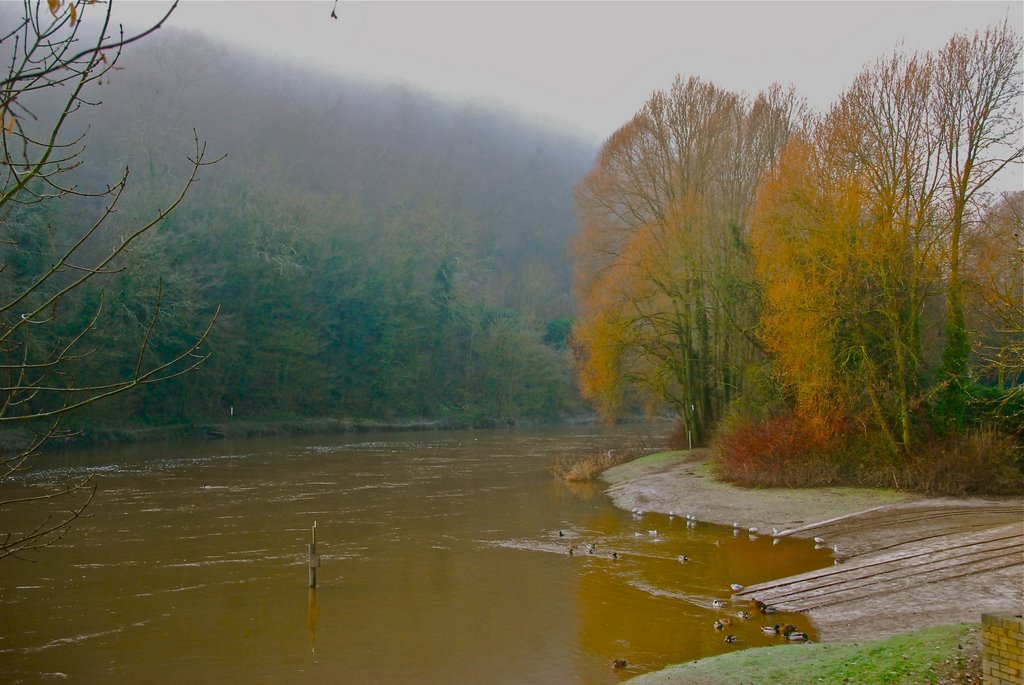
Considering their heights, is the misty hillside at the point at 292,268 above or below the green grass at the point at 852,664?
above

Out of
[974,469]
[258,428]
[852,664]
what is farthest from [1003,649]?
[258,428]

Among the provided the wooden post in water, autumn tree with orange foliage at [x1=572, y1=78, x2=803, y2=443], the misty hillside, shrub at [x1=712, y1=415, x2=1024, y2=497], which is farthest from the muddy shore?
the misty hillside

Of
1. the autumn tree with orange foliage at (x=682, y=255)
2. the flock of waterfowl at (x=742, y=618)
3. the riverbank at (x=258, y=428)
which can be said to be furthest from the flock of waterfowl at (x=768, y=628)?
the riverbank at (x=258, y=428)

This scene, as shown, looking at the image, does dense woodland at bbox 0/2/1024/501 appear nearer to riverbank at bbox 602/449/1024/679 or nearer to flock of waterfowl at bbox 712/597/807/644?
riverbank at bbox 602/449/1024/679

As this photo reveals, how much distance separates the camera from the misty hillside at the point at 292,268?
161ft

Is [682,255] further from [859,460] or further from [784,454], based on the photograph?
[859,460]

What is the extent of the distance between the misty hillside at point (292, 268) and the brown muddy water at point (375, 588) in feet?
73.1

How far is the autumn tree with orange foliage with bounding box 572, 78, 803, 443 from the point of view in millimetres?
→ 31422

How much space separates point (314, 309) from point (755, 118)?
3808 cm

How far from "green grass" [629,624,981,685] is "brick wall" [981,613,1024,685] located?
734 millimetres

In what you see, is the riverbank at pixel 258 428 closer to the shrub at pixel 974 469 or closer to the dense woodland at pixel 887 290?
the dense woodland at pixel 887 290

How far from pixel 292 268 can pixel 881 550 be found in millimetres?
48120

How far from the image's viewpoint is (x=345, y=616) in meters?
12.9

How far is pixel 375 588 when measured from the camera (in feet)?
47.8
